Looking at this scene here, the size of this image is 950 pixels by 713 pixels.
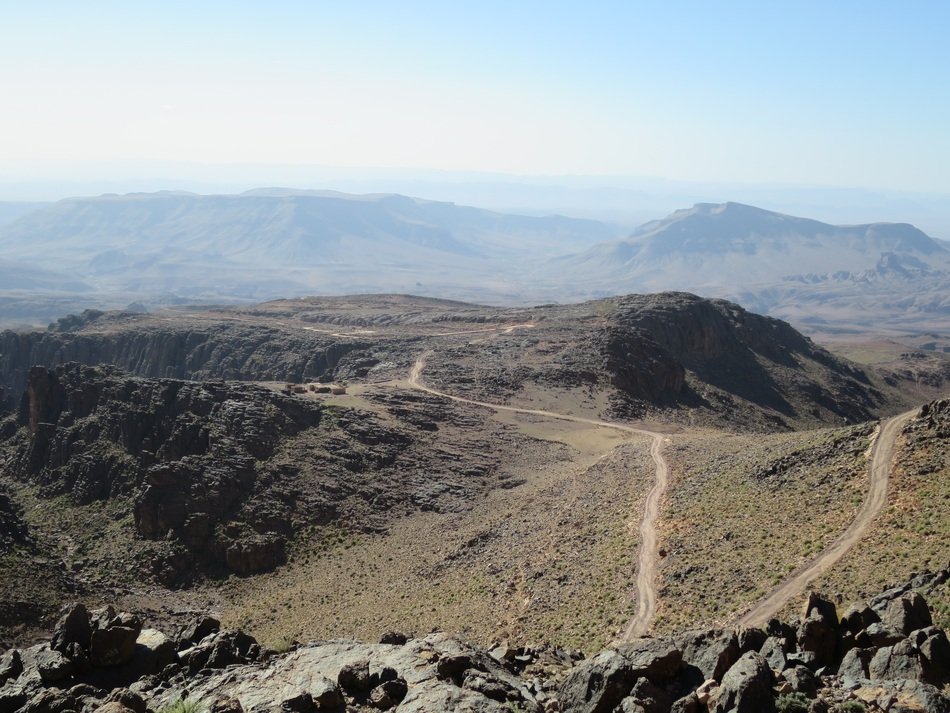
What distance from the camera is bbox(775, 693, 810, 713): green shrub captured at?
1465 centimetres

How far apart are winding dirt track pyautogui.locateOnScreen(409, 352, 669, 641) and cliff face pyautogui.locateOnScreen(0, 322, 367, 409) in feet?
69.5

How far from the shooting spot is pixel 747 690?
14.7 m

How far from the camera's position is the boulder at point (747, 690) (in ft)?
47.9

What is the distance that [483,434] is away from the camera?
58688 mm

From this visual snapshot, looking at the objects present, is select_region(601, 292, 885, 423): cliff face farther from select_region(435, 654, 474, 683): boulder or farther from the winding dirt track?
select_region(435, 654, 474, 683): boulder

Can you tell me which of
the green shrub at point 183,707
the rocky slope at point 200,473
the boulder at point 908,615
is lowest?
the rocky slope at point 200,473

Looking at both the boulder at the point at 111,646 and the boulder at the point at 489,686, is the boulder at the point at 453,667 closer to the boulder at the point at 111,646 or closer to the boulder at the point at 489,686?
the boulder at the point at 489,686

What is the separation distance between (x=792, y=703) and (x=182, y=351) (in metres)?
84.4

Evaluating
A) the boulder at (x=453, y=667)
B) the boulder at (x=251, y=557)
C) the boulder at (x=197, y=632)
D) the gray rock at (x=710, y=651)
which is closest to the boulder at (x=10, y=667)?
the boulder at (x=197, y=632)

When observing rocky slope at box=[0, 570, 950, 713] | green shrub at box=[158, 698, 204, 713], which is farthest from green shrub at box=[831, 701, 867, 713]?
green shrub at box=[158, 698, 204, 713]

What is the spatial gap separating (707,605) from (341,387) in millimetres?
40679

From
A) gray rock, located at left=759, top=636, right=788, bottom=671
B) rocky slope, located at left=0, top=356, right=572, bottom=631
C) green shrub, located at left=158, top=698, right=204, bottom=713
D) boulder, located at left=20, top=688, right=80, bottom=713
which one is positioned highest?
gray rock, located at left=759, top=636, right=788, bottom=671

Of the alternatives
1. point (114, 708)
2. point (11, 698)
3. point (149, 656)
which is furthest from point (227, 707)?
point (11, 698)

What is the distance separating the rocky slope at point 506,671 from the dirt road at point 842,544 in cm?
455
